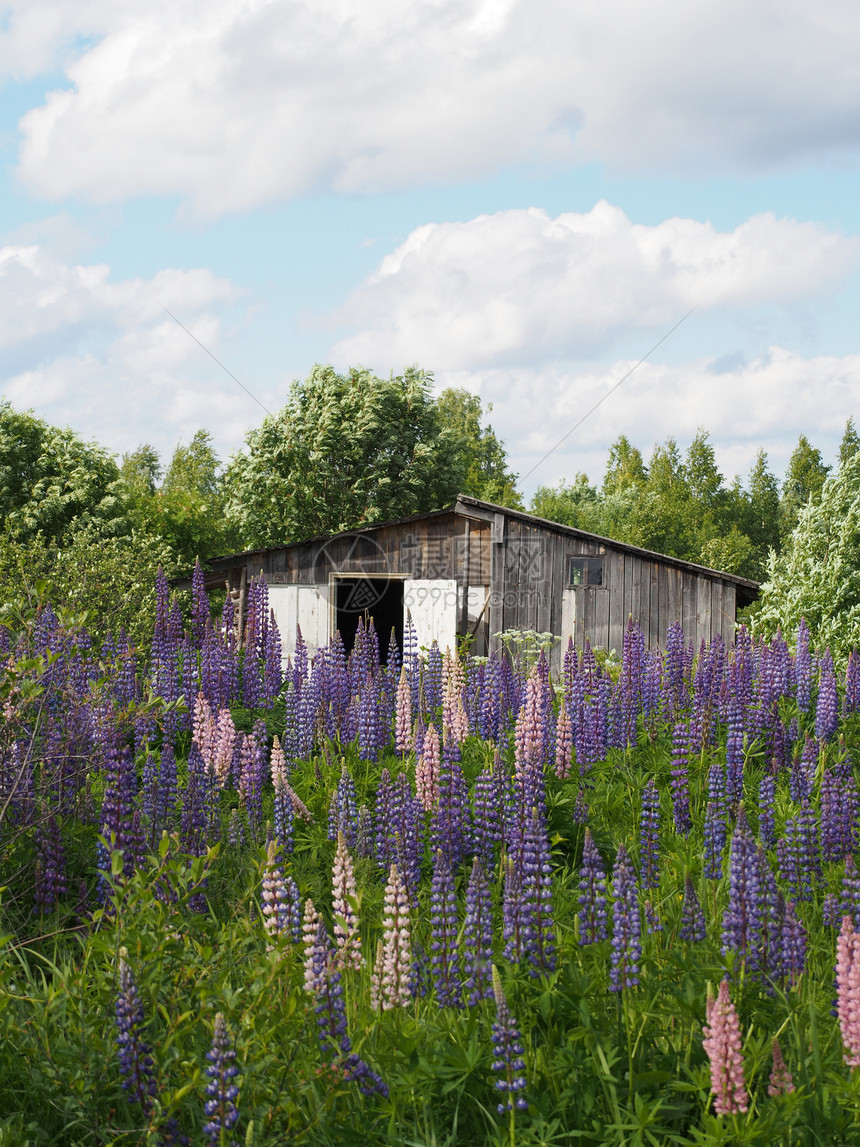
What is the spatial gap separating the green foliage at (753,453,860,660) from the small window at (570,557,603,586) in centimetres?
696

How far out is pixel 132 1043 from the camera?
3.29m

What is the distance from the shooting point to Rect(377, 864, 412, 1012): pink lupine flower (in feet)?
13.0

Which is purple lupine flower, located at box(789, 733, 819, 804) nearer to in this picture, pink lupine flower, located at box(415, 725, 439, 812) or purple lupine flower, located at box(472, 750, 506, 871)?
purple lupine flower, located at box(472, 750, 506, 871)

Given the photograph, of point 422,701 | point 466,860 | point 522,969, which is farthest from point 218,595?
point 522,969

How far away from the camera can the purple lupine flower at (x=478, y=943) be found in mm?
3947

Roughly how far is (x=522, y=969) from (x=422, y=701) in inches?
177

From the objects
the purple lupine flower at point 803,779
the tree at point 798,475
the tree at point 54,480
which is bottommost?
the purple lupine flower at point 803,779

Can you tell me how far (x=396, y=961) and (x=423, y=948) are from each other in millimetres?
547

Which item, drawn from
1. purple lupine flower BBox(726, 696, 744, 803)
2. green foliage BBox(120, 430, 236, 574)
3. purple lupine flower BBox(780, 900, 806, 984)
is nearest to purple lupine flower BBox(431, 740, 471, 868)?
purple lupine flower BBox(780, 900, 806, 984)

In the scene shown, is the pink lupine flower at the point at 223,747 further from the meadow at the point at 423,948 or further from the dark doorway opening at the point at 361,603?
the dark doorway opening at the point at 361,603

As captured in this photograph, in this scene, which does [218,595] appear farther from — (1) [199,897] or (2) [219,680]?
(1) [199,897]

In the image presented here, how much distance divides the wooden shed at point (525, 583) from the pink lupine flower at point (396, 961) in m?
20.3

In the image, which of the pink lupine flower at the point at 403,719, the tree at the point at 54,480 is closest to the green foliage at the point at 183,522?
the tree at the point at 54,480

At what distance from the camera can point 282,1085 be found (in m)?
3.40
